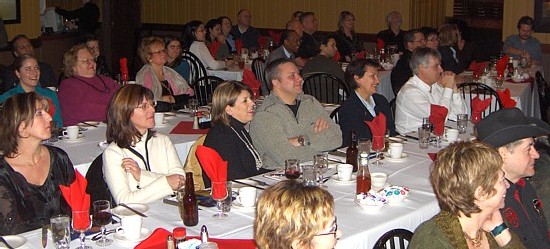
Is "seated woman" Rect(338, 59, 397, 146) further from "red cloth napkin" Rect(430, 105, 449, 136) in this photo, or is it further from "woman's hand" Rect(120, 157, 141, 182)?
"woman's hand" Rect(120, 157, 141, 182)

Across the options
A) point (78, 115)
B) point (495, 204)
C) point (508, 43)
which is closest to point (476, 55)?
point (508, 43)

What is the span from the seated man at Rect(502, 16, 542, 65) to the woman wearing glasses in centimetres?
651

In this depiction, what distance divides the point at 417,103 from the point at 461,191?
9.22 ft

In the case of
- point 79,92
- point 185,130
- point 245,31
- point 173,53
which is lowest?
point 185,130

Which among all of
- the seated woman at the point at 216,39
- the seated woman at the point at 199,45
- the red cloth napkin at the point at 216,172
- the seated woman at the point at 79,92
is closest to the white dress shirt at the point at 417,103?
the seated woman at the point at 79,92

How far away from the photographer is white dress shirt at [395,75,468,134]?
5383 millimetres

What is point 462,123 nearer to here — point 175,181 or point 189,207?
point 175,181

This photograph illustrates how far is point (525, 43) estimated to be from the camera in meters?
9.47

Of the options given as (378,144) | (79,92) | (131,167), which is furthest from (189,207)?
(79,92)

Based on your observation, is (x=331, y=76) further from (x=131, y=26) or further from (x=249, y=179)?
(x=131, y=26)

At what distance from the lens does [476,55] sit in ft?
31.1

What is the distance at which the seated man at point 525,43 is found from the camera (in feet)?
30.7

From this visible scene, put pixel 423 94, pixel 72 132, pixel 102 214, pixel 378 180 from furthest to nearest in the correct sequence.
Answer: pixel 423 94 < pixel 72 132 < pixel 378 180 < pixel 102 214

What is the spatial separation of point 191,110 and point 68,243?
3.01m
